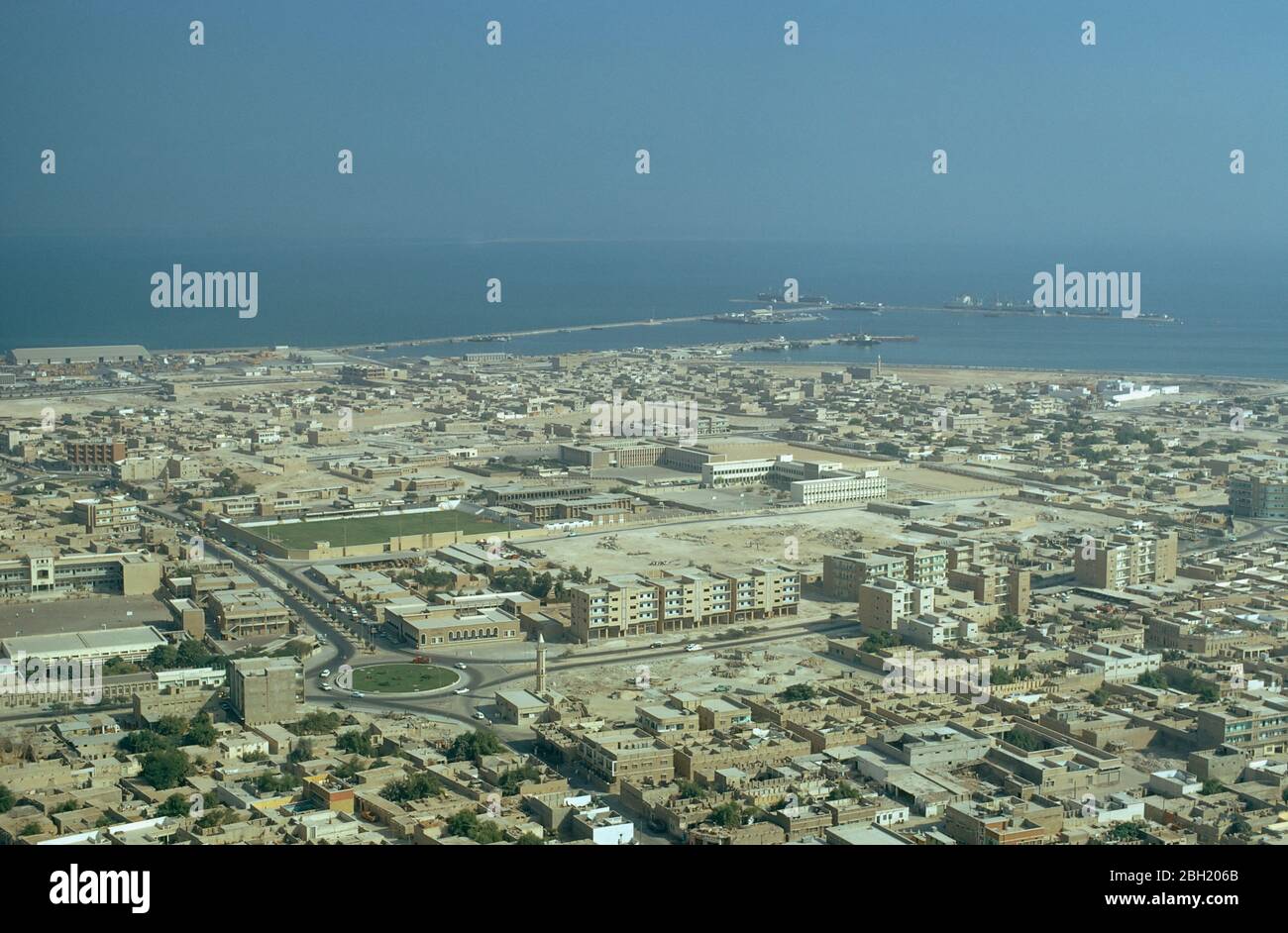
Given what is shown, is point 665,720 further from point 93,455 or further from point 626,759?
point 93,455

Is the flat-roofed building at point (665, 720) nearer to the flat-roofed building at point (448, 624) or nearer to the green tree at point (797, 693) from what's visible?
the green tree at point (797, 693)

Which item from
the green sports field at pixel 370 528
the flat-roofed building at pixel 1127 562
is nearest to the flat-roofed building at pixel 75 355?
the green sports field at pixel 370 528

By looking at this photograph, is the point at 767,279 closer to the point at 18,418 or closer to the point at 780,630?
the point at 18,418

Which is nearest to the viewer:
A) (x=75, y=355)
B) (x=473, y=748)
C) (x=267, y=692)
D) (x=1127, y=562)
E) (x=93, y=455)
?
(x=473, y=748)

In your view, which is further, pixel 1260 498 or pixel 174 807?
pixel 1260 498

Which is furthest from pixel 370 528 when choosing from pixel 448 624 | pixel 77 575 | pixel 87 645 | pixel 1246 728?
pixel 1246 728

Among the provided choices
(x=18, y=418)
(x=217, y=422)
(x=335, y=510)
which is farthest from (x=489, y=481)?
(x=18, y=418)

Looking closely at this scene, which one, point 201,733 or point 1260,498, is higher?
point 1260,498
